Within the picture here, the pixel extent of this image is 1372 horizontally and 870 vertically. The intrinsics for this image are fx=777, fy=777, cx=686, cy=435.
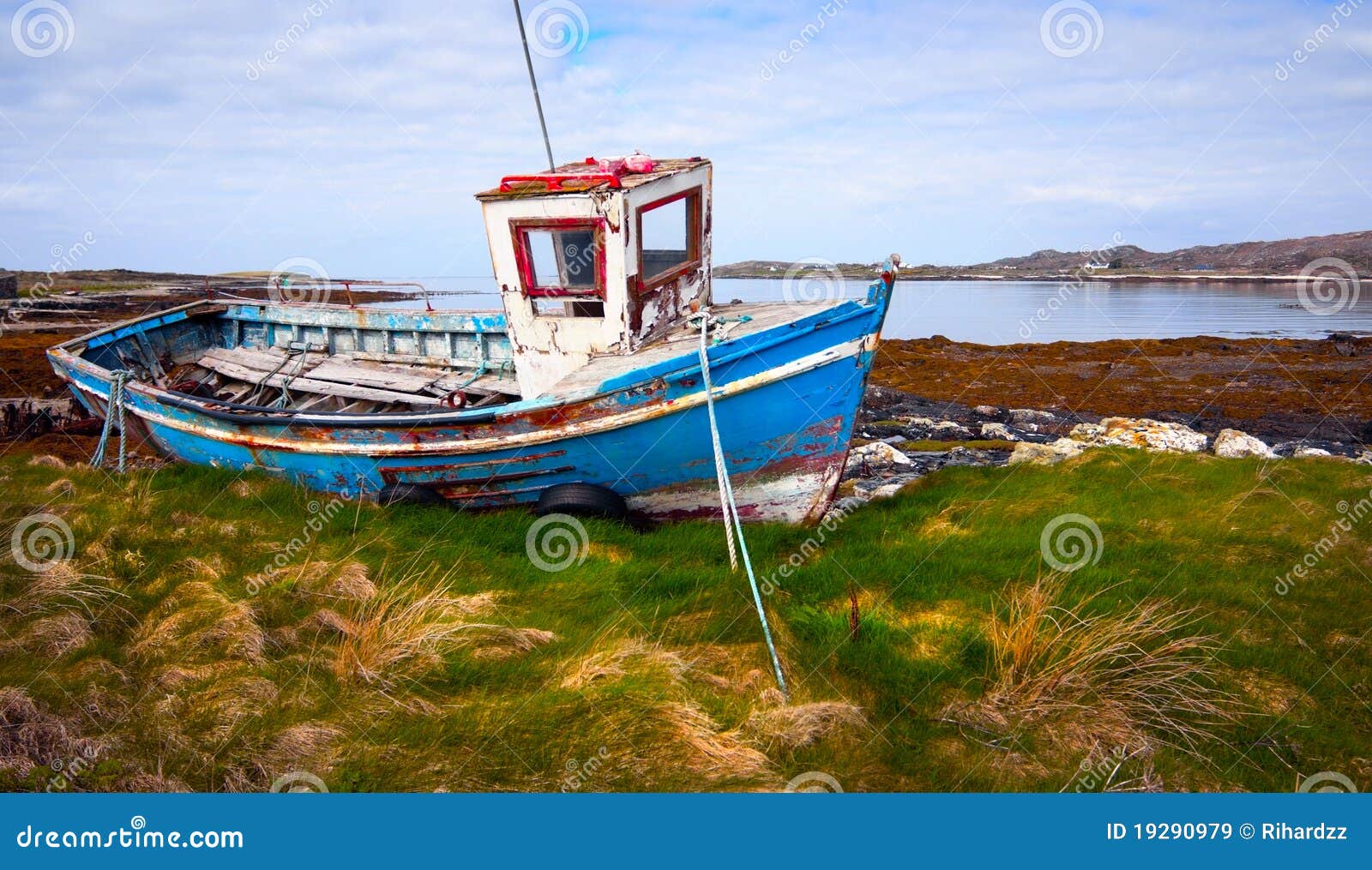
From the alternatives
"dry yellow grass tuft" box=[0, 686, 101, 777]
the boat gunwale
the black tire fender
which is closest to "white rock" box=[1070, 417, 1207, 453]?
the boat gunwale

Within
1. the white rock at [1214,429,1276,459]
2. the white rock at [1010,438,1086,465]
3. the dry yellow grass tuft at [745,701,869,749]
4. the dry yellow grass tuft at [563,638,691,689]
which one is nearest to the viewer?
the dry yellow grass tuft at [745,701,869,749]

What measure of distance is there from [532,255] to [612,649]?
4.39m

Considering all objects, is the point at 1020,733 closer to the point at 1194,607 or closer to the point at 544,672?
the point at 1194,607

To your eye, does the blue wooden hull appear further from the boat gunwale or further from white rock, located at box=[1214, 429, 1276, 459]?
white rock, located at box=[1214, 429, 1276, 459]

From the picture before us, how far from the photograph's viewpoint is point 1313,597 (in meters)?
6.00

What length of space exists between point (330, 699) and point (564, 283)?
181 inches

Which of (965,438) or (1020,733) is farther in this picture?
(965,438)

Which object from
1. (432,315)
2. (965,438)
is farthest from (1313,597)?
(432,315)

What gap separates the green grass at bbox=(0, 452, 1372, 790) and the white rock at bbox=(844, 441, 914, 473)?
4226mm

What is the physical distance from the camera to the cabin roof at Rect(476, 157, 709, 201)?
23.9ft

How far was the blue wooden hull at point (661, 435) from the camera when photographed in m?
6.90

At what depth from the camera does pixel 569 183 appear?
7.43 metres

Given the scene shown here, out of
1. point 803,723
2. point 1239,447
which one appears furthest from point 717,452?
point 1239,447

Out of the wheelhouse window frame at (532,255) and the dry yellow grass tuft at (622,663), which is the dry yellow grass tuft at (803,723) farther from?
the wheelhouse window frame at (532,255)
